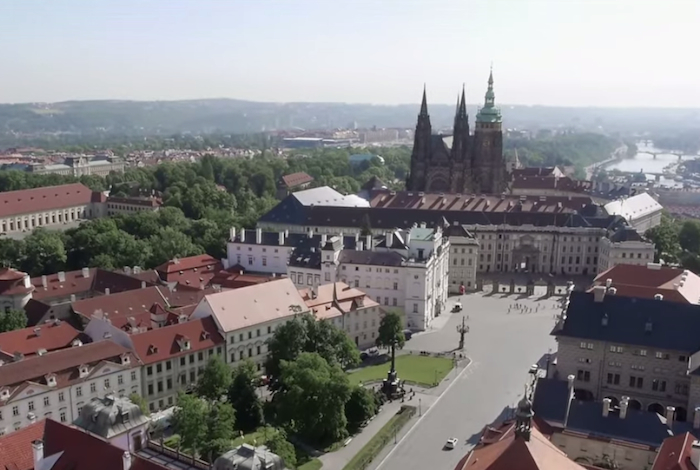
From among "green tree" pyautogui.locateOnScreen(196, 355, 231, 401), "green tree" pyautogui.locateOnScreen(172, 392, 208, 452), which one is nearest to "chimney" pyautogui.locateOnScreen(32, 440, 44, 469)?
"green tree" pyautogui.locateOnScreen(172, 392, 208, 452)

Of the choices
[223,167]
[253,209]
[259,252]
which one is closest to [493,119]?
[253,209]

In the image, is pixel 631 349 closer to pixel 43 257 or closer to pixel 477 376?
pixel 477 376

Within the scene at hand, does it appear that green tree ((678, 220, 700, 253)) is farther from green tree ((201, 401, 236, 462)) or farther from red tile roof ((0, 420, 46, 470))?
red tile roof ((0, 420, 46, 470))

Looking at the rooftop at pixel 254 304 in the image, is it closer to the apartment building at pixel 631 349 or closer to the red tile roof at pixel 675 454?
the apartment building at pixel 631 349

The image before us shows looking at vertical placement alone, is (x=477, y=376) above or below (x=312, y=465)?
above

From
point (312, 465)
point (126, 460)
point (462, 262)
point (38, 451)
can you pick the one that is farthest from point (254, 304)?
point (462, 262)

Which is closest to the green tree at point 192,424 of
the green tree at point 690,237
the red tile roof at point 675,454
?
the red tile roof at point 675,454

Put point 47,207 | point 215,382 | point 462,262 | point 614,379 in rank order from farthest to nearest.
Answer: point 47,207, point 462,262, point 614,379, point 215,382
